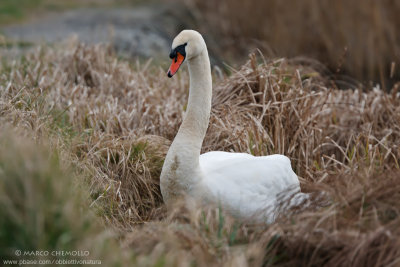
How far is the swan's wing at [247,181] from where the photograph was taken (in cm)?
349

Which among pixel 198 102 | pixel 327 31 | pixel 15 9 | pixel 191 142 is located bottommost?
pixel 191 142

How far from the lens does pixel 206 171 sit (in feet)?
11.9

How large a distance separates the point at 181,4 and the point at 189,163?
9698 millimetres

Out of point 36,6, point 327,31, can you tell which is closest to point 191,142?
point 327,31

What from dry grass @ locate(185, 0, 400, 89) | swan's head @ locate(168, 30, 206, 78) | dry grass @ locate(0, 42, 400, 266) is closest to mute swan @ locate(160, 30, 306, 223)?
swan's head @ locate(168, 30, 206, 78)

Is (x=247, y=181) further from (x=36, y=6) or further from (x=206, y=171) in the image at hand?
(x=36, y=6)

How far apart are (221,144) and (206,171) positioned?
1.03 meters

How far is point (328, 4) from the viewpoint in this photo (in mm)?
9203

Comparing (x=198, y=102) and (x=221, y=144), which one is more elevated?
(x=198, y=102)

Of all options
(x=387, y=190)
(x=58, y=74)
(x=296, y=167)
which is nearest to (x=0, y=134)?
(x=387, y=190)

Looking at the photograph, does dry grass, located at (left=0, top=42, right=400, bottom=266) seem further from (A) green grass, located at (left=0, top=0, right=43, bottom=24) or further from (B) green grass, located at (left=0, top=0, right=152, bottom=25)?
(B) green grass, located at (left=0, top=0, right=152, bottom=25)

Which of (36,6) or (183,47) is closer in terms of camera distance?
(183,47)

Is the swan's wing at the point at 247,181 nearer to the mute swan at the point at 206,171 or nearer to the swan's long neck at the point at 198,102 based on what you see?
the mute swan at the point at 206,171

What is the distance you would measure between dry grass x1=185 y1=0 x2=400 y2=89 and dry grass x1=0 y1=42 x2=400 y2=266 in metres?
2.28
